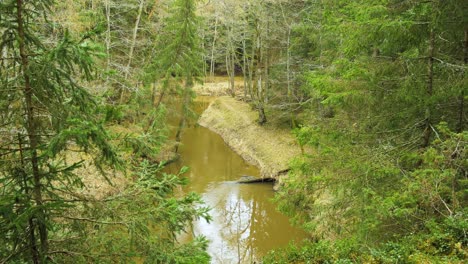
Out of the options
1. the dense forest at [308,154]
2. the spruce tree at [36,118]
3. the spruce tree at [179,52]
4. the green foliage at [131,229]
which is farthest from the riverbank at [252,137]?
the spruce tree at [36,118]

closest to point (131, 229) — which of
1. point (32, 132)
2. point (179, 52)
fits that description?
point (32, 132)

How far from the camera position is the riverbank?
57.6 feet

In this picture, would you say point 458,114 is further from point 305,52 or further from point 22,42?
point 305,52

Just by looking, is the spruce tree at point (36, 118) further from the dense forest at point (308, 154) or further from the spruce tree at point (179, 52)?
the spruce tree at point (179, 52)

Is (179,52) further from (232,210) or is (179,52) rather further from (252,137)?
(232,210)

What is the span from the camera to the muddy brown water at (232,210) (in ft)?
37.9

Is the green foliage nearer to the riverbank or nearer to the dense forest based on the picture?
the dense forest

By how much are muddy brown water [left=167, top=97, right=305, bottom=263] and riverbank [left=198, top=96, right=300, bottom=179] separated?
570mm

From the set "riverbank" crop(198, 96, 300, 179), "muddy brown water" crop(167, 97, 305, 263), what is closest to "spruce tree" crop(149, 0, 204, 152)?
"muddy brown water" crop(167, 97, 305, 263)

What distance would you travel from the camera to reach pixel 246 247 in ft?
38.0

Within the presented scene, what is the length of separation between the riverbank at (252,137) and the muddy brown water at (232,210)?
22.4 inches

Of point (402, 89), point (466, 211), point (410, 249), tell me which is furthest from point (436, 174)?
point (402, 89)

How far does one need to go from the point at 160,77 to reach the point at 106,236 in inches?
555

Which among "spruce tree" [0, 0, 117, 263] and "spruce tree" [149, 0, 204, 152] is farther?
"spruce tree" [149, 0, 204, 152]
